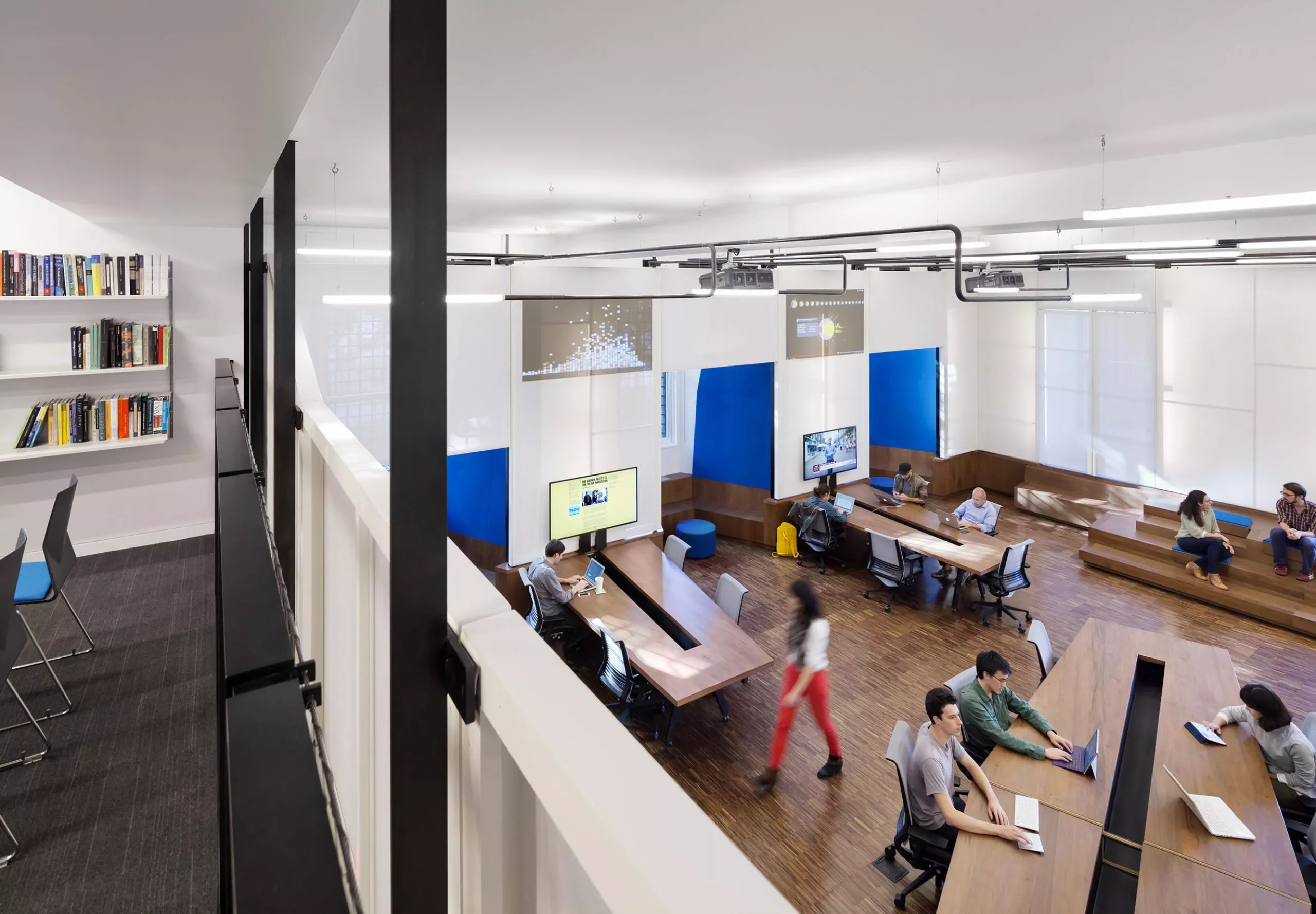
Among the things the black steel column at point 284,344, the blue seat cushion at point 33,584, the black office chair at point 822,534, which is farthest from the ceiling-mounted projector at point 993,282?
the blue seat cushion at point 33,584

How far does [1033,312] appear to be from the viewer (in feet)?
40.1

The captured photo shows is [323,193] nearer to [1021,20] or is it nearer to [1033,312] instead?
Result: [1021,20]

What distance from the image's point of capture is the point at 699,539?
9477 mm

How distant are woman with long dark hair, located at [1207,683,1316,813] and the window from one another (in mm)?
7821

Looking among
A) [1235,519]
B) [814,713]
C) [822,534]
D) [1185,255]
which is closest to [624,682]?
[814,713]

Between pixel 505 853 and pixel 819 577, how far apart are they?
8.57 meters

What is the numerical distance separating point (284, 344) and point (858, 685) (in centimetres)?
557

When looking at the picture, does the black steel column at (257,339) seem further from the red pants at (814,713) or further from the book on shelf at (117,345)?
the red pants at (814,713)


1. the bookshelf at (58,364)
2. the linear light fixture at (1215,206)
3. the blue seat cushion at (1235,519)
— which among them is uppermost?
the linear light fixture at (1215,206)

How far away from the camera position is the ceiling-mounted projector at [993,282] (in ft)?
26.2

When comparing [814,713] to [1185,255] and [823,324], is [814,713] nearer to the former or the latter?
[823,324]

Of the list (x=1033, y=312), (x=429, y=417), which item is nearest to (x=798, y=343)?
(x=1033, y=312)

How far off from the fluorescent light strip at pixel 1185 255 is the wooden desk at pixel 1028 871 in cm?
700

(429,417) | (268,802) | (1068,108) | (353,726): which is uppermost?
(1068,108)
